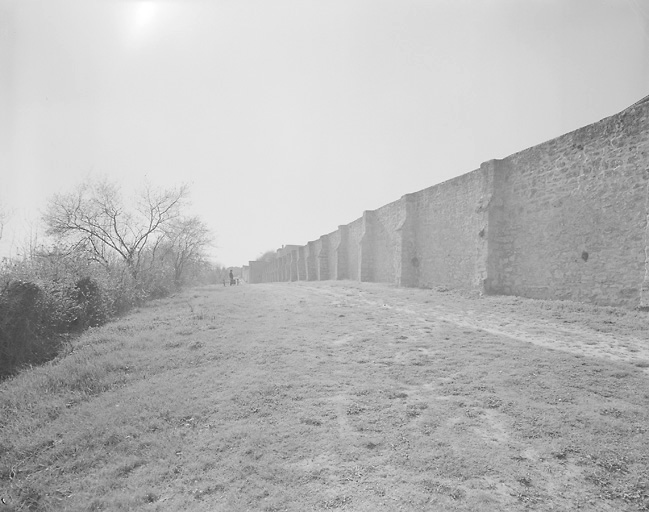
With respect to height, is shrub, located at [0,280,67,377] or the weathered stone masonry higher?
the weathered stone masonry

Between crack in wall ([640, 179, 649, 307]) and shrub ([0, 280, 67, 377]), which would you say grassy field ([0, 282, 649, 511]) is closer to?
crack in wall ([640, 179, 649, 307])

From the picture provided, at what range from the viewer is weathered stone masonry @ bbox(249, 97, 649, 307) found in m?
7.66

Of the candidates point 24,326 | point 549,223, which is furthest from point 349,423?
point 549,223

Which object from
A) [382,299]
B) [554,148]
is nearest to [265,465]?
[382,299]

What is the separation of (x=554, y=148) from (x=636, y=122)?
7.03 ft

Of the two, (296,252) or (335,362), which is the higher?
(296,252)

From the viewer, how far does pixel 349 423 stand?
139 inches

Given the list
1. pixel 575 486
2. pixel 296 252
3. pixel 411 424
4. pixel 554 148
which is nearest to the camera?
pixel 575 486

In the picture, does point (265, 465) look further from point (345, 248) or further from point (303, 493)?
point (345, 248)

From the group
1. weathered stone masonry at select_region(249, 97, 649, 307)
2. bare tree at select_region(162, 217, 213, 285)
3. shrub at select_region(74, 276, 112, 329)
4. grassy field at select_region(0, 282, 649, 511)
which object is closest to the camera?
grassy field at select_region(0, 282, 649, 511)

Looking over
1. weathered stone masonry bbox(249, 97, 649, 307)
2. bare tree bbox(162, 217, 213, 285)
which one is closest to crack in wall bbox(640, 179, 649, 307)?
weathered stone masonry bbox(249, 97, 649, 307)

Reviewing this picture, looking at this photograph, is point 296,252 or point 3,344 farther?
point 296,252

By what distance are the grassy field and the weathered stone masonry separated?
1.50 metres

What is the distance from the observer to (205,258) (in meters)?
31.3
